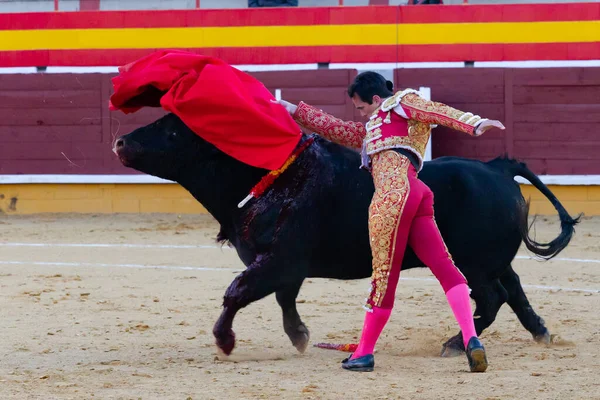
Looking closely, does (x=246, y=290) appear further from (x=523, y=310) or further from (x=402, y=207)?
(x=523, y=310)

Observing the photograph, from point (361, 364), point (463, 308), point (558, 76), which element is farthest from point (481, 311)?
point (558, 76)

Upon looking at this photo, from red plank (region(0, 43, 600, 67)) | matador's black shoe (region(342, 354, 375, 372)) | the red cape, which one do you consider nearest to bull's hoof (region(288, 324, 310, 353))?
matador's black shoe (region(342, 354, 375, 372))

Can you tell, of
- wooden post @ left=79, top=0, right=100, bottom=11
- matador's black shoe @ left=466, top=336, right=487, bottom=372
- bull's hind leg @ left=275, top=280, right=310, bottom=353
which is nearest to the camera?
matador's black shoe @ left=466, top=336, right=487, bottom=372

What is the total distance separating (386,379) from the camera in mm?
3436

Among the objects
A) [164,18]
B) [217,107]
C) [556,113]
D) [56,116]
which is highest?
[164,18]

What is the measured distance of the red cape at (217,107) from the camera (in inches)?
151

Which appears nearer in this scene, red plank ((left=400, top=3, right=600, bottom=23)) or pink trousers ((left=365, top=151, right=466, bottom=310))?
pink trousers ((left=365, top=151, right=466, bottom=310))

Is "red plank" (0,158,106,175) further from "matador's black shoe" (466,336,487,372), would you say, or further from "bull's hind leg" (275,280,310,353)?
"matador's black shoe" (466,336,487,372)

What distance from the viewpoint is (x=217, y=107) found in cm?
384

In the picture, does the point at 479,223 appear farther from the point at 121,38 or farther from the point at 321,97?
the point at 121,38

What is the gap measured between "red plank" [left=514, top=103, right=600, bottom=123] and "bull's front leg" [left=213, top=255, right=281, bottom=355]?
6.09 meters

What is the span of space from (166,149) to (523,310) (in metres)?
1.53

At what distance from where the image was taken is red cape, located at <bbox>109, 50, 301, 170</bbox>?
3826 mm

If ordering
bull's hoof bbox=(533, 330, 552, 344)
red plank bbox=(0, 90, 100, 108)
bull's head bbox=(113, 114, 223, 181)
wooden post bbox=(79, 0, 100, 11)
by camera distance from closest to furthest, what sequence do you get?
1. bull's head bbox=(113, 114, 223, 181)
2. bull's hoof bbox=(533, 330, 552, 344)
3. red plank bbox=(0, 90, 100, 108)
4. wooden post bbox=(79, 0, 100, 11)
